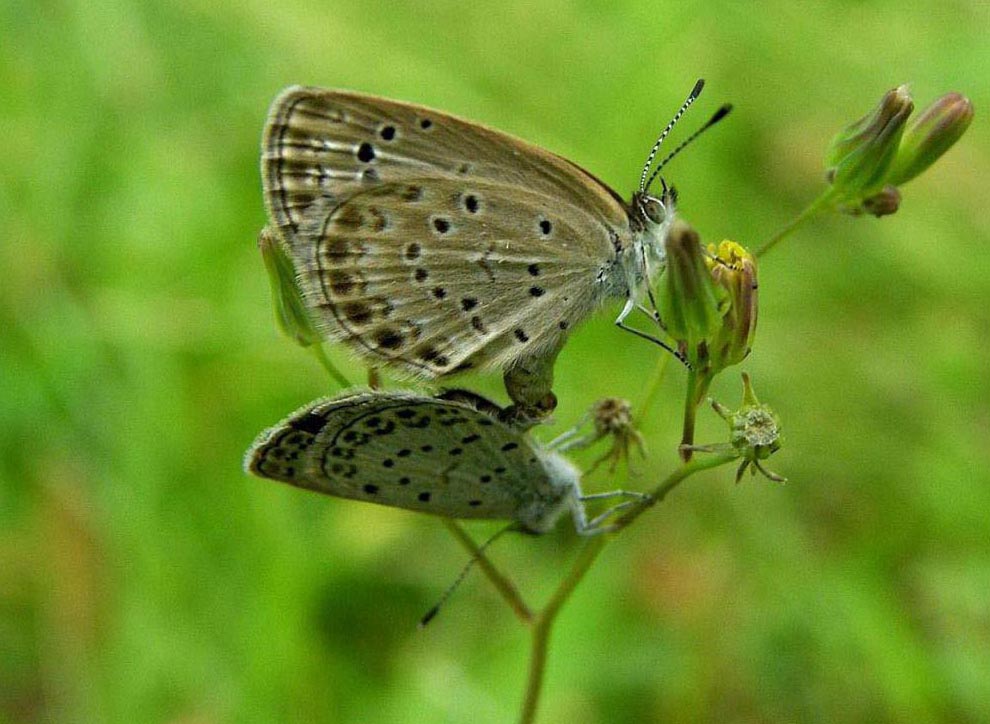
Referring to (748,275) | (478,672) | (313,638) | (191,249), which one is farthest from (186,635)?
(748,275)

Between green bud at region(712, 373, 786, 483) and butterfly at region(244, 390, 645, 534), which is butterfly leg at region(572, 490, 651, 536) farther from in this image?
green bud at region(712, 373, 786, 483)

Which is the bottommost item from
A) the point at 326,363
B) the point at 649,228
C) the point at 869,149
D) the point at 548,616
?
the point at 548,616

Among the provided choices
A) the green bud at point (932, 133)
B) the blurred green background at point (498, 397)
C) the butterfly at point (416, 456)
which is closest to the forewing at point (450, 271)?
the butterfly at point (416, 456)

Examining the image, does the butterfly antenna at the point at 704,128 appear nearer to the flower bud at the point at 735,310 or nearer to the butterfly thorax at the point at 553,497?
the flower bud at the point at 735,310

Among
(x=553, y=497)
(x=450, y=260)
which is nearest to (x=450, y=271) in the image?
(x=450, y=260)

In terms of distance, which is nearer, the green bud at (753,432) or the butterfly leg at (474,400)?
the green bud at (753,432)

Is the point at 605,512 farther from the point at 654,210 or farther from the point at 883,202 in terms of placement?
the point at 883,202

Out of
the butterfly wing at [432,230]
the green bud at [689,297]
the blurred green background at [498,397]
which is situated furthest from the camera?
the blurred green background at [498,397]
